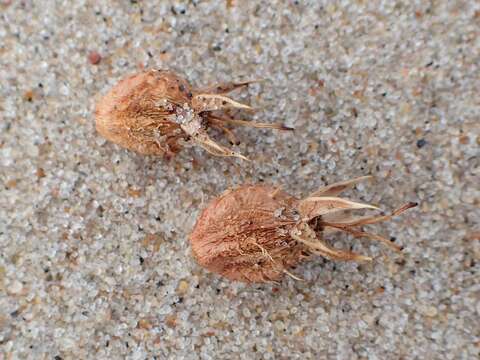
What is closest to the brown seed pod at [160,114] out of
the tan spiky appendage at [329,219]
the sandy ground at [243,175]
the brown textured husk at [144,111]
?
the brown textured husk at [144,111]

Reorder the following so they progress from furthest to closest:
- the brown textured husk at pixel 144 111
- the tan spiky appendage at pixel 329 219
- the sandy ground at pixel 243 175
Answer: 1. the sandy ground at pixel 243 175
2. the brown textured husk at pixel 144 111
3. the tan spiky appendage at pixel 329 219

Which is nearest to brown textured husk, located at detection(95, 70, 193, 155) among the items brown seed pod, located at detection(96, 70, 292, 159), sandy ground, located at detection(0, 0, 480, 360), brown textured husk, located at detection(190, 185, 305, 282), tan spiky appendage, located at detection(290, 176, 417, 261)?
brown seed pod, located at detection(96, 70, 292, 159)

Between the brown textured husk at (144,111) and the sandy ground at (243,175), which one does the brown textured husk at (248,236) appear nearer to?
the sandy ground at (243,175)

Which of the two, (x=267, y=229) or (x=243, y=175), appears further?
(x=243, y=175)

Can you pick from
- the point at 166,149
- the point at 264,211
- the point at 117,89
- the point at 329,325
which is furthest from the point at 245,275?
the point at 117,89

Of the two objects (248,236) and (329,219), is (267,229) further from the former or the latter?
(329,219)

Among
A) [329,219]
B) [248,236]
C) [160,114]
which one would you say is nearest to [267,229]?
[248,236]

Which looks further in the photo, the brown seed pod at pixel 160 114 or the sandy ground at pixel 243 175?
the sandy ground at pixel 243 175

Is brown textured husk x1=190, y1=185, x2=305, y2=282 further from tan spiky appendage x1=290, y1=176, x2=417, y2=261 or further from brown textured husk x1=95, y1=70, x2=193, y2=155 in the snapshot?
brown textured husk x1=95, y1=70, x2=193, y2=155
